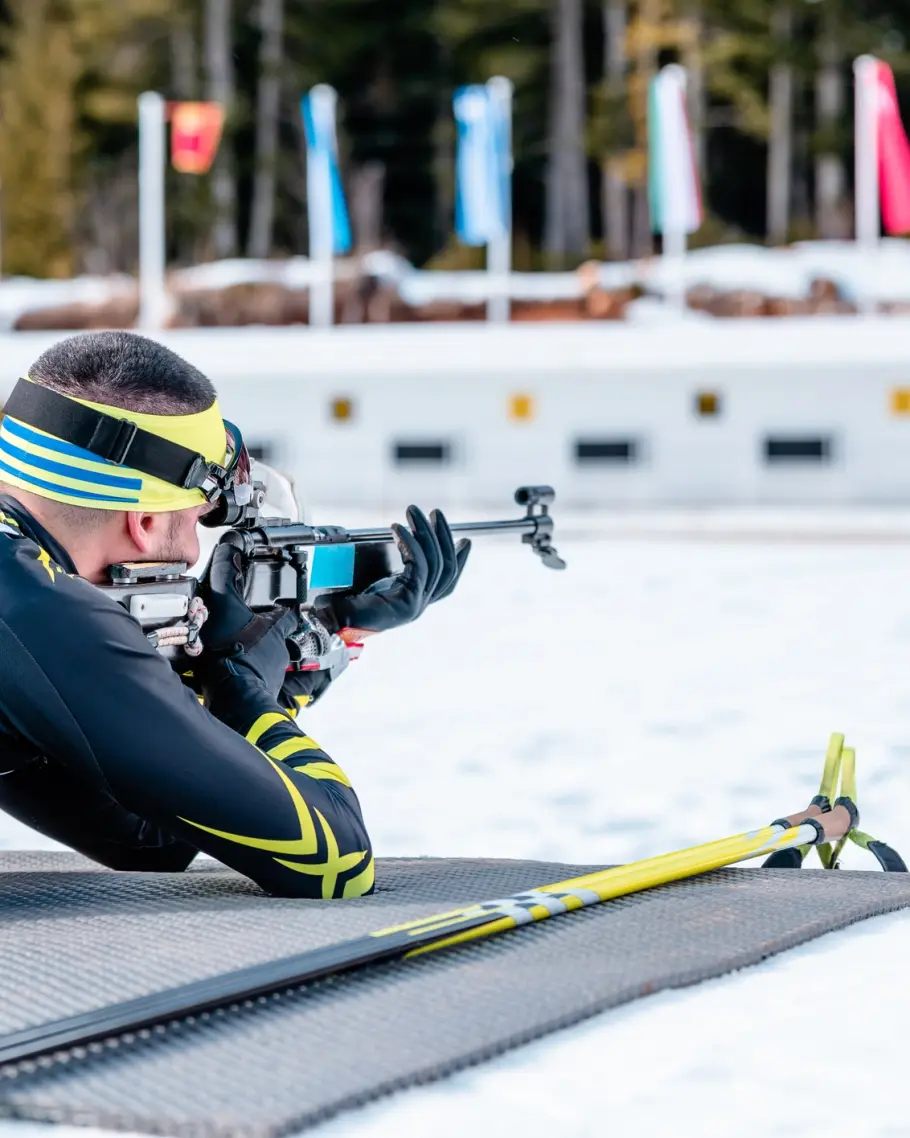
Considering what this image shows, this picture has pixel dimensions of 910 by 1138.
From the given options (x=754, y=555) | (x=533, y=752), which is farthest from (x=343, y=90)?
(x=533, y=752)

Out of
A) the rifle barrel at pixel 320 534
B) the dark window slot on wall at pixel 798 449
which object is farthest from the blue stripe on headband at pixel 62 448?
the dark window slot on wall at pixel 798 449

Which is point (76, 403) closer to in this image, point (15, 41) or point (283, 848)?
point (283, 848)

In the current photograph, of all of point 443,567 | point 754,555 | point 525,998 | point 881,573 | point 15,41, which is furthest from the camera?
point 15,41

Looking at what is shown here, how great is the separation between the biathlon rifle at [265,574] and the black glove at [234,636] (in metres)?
0.04

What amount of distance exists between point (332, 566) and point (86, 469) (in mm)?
834

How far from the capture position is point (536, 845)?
4898 mm

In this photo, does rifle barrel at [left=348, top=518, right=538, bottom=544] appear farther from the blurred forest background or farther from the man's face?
the blurred forest background

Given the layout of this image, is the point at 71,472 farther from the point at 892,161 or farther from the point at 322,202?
the point at 892,161

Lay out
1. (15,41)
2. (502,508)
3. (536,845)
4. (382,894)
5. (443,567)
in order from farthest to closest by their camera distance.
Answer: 1. (15,41)
2. (502,508)
3. (536,845)
4. (443,567)
5. (382,894)

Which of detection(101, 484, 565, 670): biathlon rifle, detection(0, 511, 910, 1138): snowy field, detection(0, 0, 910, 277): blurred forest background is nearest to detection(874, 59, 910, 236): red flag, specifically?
detection(0, 511, 910, 1138): snowy field

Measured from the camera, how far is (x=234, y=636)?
3291 millimetres

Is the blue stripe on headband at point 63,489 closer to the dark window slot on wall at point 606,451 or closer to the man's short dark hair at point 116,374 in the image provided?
the man's short dark hair at point 116,374

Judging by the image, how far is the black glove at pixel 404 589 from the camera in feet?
12.0

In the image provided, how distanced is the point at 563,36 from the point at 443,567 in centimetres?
3899
